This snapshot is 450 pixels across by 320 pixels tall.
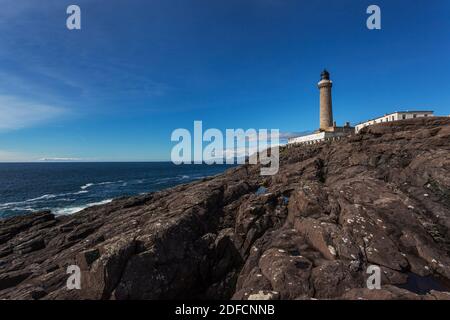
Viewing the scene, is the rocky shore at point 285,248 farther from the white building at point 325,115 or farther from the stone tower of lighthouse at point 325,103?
the stone tower of lighthouse at point 325,103

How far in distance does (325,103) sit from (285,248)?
196 ft

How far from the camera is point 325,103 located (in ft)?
205

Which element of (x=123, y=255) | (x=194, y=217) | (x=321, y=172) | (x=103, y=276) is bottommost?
(x=103, y=276)

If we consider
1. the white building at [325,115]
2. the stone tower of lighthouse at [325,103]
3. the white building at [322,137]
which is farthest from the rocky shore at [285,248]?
the stone tower of lighthouse at [325,103]

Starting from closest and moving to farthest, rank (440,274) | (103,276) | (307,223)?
(440,274) → (103,276) → (307,223)

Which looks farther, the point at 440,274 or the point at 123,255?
the point at 123,255

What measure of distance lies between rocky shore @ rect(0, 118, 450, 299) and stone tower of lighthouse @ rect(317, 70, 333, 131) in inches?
1615

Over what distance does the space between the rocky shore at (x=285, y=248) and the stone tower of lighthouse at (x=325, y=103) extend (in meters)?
41.0

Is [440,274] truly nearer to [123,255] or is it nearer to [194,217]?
[194,217]

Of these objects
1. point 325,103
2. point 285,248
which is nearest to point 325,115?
point 325,103
